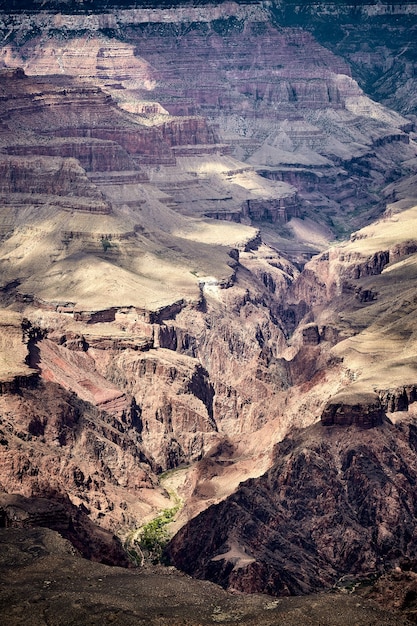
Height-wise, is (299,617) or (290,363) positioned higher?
(299,617)

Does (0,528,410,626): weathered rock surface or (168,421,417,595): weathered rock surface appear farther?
(168,421,417,595): weathered rock surface

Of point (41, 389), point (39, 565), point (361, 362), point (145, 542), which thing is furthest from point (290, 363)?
point (39, 565)

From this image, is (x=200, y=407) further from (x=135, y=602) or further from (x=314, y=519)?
(x=135, y=602)

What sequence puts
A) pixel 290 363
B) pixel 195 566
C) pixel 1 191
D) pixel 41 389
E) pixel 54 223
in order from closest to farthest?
pixel 195 566 → pixel 41 389 → pixel 290 363 → pixel 54 223 → pixel 1 191

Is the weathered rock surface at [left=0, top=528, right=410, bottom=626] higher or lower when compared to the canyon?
higher

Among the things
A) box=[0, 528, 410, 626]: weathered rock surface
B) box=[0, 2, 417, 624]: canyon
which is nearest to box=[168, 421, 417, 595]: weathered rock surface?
box=[0, 2, 417, 624]: canyon

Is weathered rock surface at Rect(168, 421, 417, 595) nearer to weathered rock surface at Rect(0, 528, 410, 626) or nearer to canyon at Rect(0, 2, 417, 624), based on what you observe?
canyon at Rect(0, 2, 417, 624)

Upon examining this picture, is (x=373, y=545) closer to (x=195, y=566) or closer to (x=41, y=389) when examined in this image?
(x=195, y=566)

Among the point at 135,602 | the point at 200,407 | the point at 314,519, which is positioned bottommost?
the point at 200,407

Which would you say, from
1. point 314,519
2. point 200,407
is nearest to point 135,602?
point 314,519

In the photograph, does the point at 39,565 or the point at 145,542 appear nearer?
the point at 39,565

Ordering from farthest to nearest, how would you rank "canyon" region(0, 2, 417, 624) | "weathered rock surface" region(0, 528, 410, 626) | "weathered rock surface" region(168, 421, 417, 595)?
"canyon" region(0, 2, 417, 624), "weathered rock surface" region(168, 421, 417, 595), "weathered rock surface" region(0, 528, 410, 626)
